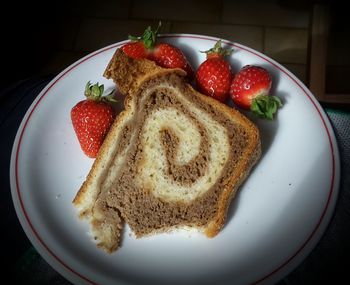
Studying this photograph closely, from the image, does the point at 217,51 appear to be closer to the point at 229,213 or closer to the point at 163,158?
the point at 163,158

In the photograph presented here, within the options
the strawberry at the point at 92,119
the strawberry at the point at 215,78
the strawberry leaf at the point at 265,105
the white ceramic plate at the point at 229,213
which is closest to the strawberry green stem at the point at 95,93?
the strawberry at the point at 92,119

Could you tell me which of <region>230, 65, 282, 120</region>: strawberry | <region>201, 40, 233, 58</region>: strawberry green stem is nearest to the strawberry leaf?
<region>230, 65, 282, 120</region>: strawberry

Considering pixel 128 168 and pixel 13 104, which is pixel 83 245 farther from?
pixel 13 104

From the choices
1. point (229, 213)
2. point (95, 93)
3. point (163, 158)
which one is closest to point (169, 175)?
point (163, 158)

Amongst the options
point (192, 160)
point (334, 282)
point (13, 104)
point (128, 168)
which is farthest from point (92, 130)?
point (334, 282)

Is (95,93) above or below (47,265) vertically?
above

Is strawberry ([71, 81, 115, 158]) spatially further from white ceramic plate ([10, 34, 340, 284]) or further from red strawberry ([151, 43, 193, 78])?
red strawberry ([151, 43, 193, 78])

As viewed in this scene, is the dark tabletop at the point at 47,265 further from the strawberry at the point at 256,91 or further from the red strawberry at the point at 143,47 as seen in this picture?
the red strawberry at the point at 143,47
